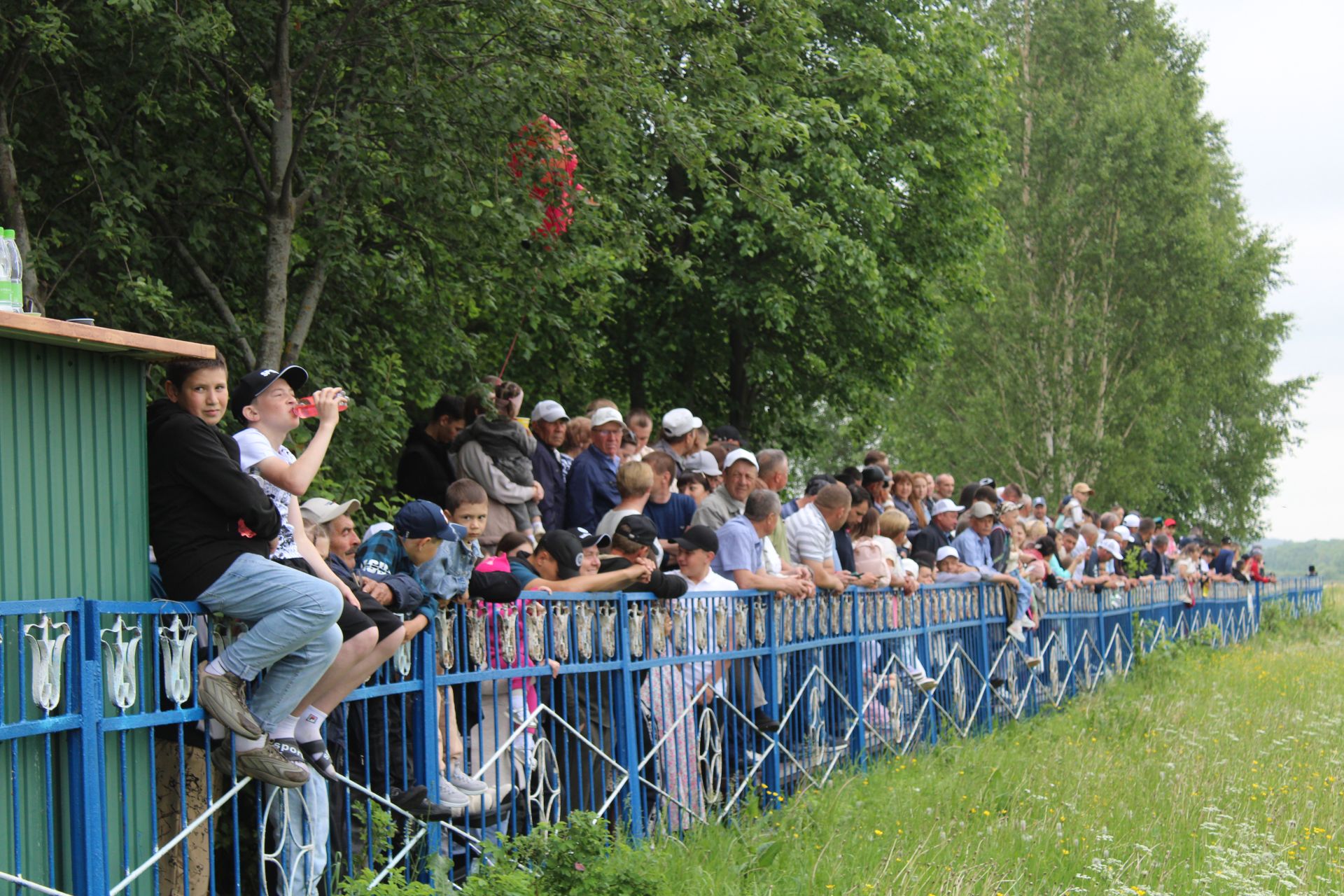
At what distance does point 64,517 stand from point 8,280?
75 cm

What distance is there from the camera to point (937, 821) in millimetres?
8156

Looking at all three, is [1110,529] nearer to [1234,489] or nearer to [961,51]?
[961,51]

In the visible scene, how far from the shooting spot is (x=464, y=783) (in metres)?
6.18

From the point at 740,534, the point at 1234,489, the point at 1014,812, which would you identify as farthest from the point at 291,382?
the point at 1234,489

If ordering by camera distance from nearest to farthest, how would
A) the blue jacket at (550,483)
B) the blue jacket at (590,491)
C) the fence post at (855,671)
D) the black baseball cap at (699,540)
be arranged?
the black baseball cap at (699,540) → the blue jacket at (590,491) → the blue jacket at (550,483) → the fence post at (855,671)

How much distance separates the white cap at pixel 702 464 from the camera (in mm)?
10633

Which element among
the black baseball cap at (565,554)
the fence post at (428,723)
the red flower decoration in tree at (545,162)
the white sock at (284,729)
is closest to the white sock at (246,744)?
the white sock at (284,729)

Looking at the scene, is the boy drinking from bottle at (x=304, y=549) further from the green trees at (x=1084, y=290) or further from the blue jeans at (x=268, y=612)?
the green trees at (x=1084, y=290)

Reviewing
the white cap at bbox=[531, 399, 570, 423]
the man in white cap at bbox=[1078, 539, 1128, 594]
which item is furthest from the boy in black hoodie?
the man in white cap at bbox=[1078, 539, 1128, 594]

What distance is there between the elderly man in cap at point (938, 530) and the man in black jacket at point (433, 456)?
14.3 feet

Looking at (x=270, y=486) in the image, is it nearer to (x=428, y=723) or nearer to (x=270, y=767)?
(x=270, y=767)

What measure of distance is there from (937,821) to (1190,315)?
1154 inches

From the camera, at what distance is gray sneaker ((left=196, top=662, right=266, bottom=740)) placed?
15.7ft

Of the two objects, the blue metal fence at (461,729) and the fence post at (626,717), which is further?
the fence post at (626,717)
